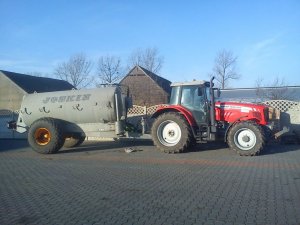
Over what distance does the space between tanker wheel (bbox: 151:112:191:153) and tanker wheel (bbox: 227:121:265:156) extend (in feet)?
4.83

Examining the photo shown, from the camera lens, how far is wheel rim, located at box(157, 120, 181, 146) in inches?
520

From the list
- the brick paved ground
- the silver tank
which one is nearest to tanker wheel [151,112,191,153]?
the brick paved ground

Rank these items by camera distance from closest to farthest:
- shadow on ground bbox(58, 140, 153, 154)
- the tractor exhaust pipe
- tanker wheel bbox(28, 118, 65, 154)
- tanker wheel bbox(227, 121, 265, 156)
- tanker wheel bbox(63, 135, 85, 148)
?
tanker wheel bbox(227, 121, 265, 156), the tractor exhaust pipe, tanker wheel bbox(28, 118, 65, 154), shadow on ground bbox(58, 140, 153, 154), tanker wheel bbox(63, 135, 85, 148)

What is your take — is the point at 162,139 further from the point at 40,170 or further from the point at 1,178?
the point at 1,178

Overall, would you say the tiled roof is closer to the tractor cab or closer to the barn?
the barn

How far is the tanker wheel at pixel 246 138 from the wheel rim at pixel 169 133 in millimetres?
1809

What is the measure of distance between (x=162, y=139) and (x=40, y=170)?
4.58 m

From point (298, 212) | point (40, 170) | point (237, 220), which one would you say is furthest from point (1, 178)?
point (298, 212)

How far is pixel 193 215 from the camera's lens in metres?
6.06

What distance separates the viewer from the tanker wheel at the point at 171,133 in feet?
42.3

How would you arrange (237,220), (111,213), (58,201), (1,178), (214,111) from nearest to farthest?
(237,220)
(111,213)
(58,201)
(1,178)
(214,111)

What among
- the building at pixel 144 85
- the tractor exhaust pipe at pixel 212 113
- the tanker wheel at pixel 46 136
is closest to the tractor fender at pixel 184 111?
the tractor exhaust pipe at pixel 212 113

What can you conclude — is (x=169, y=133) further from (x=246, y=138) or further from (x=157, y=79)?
(x=157, y=79)

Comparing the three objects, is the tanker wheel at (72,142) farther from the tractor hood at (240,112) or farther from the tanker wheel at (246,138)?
the tanker wheel at (246,138)
